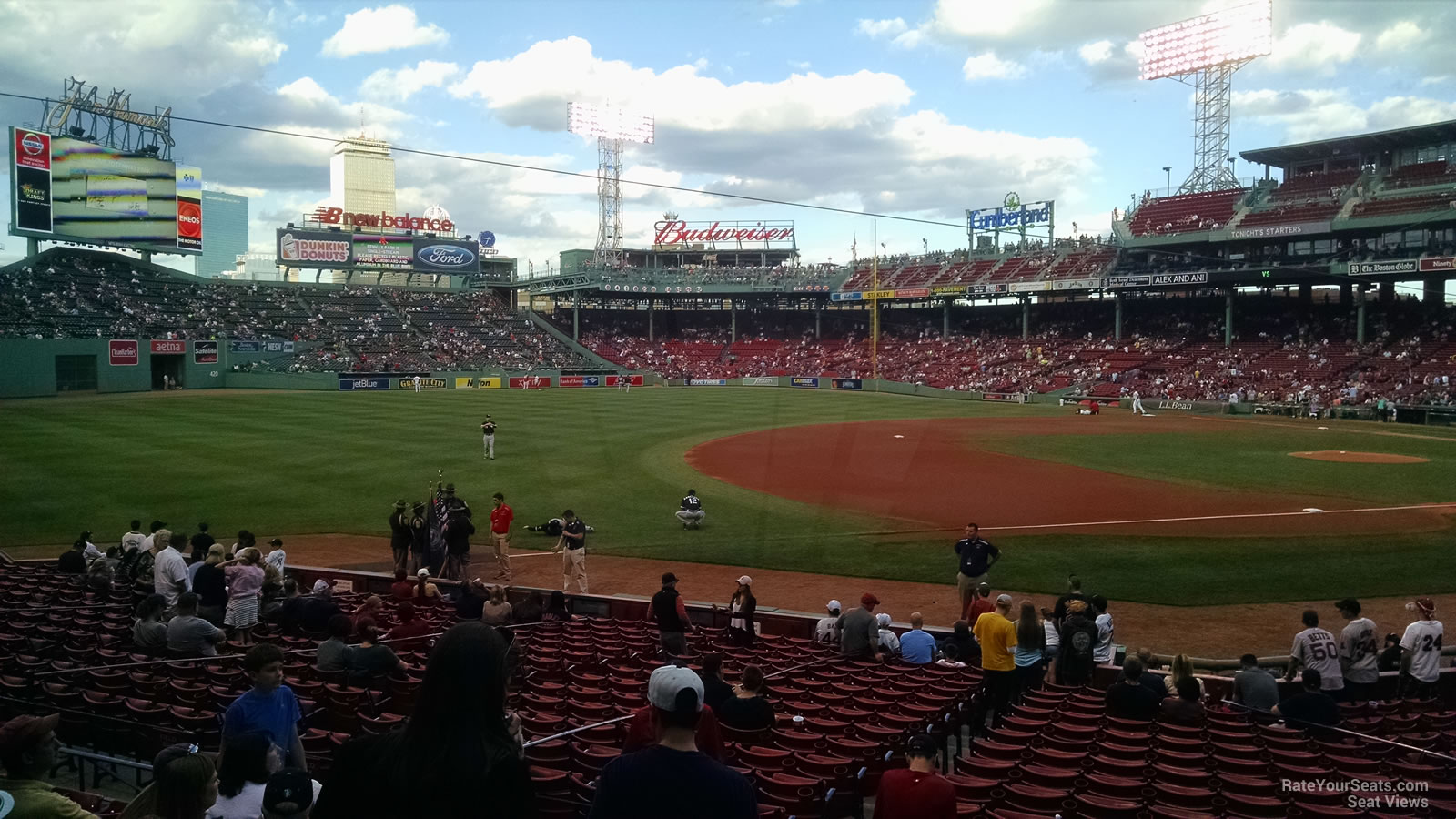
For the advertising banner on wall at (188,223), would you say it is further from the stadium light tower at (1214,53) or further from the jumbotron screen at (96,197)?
the stadium light tower at (1214,53)

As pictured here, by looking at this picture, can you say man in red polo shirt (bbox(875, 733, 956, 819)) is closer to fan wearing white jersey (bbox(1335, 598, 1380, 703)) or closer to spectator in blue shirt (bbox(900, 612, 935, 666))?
spectator in blue shirt (bbox(900, 612, 935, 666))

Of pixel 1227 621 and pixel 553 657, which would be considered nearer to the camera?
pixel 553 657

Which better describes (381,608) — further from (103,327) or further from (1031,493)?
(103,327)

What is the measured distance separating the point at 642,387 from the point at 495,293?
30.7 metres

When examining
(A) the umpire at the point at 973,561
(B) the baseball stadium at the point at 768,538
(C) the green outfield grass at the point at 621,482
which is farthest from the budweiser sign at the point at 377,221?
(A) the umpire at the point at 973,561

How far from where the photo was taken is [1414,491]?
26.6 metres

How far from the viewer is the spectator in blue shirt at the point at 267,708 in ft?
17.0

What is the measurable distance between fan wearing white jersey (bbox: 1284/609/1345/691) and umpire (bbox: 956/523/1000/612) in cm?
498

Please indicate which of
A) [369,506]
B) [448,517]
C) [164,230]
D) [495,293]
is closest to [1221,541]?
[448,517]

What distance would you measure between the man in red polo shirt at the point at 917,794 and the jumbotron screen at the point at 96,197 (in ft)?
244

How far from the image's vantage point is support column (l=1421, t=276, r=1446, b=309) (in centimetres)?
5856

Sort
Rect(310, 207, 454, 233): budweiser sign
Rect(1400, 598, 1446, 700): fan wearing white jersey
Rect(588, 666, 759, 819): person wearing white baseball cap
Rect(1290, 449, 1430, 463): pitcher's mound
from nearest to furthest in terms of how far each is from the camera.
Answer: Rect(588, 666, 759, 819): person wearing white baseball cap < Rect(1400, 598, 1446, 700): fan wearing white jersey < Rect(1290, 449, 1430, 463): pitcher's mound < Rect(310, 207, 454, 233): budweiser sign

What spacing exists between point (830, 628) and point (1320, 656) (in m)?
5.47

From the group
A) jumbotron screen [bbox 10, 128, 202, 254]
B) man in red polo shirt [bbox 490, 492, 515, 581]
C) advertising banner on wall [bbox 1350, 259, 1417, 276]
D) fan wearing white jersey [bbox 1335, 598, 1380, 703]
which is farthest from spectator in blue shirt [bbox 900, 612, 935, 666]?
jumbotron screen [bbox 10, 128, 202, 254]
